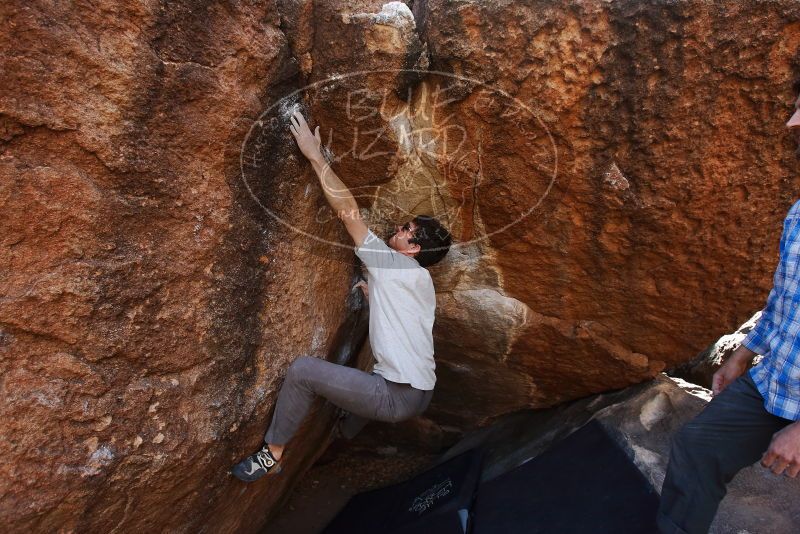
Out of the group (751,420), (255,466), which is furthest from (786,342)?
(255,466)

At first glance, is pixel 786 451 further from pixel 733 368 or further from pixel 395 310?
pixel 395 310

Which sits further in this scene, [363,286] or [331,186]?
[363,286]

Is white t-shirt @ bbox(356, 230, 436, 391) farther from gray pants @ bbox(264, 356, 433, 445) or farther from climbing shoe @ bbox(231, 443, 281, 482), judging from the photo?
climbing shoe @ bbox(231, 443, 281, 482)

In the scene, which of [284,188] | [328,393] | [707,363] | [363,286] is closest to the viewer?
[284,188]

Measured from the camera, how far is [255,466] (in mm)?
2107

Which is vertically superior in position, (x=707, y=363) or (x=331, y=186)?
(x=331, y=186)

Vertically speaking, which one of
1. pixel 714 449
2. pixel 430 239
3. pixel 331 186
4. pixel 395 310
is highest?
pixel 331 186

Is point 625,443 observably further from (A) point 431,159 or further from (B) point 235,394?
(B) point 235,394

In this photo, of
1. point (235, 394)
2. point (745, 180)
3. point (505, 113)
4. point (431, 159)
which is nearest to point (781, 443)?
point (745, 180)

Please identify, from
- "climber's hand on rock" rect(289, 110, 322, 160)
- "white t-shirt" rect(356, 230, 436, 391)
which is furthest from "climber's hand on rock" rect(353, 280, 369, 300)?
"climber's hand on rock" rect(289, 110, 322, 160)

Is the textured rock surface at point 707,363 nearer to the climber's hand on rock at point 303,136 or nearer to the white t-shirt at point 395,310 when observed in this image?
the white t-shirt at point 395,310

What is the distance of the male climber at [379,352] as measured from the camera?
6.83 feet

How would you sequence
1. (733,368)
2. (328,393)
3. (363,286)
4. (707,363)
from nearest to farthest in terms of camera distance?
(733,368), (328,393), (363,286), (707,363)

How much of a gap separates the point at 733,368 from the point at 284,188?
4.80 feet
